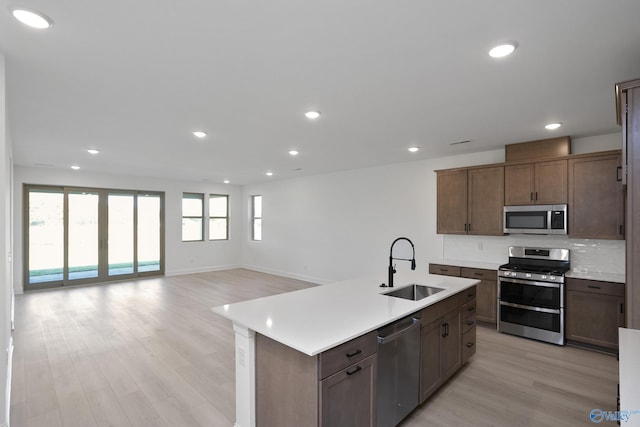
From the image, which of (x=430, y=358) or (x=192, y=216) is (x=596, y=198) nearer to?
(x=430, y=358)

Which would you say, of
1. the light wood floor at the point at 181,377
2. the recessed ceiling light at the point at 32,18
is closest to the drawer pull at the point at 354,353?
the light wood floor at the point at 181,377

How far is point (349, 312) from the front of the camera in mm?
2207

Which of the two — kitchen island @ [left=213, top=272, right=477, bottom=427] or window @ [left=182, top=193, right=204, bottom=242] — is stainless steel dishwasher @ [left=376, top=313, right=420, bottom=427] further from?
window @ [left=182, top=193, right=204, bottom=242]

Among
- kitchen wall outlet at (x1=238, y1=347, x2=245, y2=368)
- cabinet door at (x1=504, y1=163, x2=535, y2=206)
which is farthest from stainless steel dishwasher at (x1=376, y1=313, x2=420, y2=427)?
cabinet door at (x1=504, y1=163, x2=535, y2=206)

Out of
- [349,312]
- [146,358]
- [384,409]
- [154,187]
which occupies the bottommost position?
[146,358]

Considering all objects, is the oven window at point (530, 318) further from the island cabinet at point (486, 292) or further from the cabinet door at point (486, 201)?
the cabinet door at point (486, 201)

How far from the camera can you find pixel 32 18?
1669mm

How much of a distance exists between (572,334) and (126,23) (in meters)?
5.19

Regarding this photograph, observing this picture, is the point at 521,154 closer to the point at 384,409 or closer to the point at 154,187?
the point at 384,409

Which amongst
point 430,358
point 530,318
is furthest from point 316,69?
point 530,318

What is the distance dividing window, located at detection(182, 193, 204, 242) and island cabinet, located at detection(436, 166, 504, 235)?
6.74m

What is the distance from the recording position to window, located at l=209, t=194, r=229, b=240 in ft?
30.7

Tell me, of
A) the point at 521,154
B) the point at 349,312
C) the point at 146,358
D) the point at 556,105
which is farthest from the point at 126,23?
the point at 521,154

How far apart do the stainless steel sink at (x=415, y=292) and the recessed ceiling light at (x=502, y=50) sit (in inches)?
78.5
